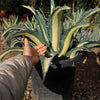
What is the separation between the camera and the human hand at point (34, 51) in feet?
2.48

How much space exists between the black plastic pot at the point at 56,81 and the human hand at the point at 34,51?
0.06 meters

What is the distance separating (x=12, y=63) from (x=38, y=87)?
0.31 metres

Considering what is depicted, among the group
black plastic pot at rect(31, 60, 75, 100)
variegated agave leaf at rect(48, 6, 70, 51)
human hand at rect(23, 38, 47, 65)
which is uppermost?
variegated agave leaf at rect(48, 6, 70, 51)

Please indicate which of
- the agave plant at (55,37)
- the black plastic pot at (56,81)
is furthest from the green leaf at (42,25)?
the black plastic pot at (56,81)

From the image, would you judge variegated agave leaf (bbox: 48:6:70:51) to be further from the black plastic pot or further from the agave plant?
the black plastic pot

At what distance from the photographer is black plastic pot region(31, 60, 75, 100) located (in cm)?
73

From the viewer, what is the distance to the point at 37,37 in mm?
773

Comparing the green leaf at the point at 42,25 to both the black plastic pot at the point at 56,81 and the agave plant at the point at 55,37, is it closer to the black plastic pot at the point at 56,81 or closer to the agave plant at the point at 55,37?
the agave plant at the point at 55,37

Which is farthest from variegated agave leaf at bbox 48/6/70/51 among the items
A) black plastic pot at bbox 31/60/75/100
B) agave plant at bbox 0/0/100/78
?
black plastic pot at bbox 31/60/75/100

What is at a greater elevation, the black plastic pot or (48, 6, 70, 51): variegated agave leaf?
(48, 6, 70, 51): variegated agave leaf

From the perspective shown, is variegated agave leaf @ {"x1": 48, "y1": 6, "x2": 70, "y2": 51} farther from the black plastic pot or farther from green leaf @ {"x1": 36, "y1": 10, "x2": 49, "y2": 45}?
the black plastic pot

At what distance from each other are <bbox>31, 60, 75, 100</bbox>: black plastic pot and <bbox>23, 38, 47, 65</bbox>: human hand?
6cm

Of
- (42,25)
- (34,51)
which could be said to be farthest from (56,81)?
(42,25)

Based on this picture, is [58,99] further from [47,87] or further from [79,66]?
[79,66]
